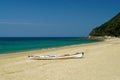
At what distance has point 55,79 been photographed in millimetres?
10227

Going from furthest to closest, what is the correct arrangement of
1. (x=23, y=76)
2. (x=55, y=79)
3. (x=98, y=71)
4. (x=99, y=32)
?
(x=99, y=32)
(x=98, y=71)
(x=23, y=76)
(x=55, y=79)

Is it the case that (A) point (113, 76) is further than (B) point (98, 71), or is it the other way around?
(B) point (98, 71)

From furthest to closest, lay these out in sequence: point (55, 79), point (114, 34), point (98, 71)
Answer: point (114, 34) < point (98, 71) < point (55, 79)

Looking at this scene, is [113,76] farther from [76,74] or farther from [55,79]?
[55,79]

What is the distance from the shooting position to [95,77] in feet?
34.5

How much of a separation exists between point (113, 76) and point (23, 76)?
4.02 meters

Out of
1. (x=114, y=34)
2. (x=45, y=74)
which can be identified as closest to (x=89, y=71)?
(x=45, y=74)

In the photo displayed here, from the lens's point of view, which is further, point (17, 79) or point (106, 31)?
point (106, 31)

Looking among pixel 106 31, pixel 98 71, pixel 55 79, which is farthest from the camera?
pixel 106 31

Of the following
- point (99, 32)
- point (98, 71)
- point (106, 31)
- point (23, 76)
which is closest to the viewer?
point (23, 76)

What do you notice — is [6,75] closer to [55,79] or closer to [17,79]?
[17,79]

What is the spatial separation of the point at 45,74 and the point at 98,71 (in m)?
2.63

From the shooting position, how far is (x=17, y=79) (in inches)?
408

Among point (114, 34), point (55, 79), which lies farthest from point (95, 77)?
point (114, 34)
